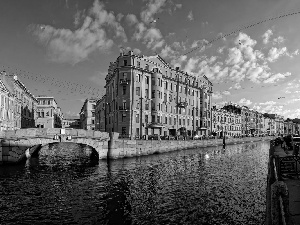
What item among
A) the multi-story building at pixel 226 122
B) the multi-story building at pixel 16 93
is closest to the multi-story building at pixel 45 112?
the multi-story building at pixel 16 93

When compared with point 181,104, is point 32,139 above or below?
below

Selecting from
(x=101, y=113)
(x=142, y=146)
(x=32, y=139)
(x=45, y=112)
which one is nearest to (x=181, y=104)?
(x=142, y=146)

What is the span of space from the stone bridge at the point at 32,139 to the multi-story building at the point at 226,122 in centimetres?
7058

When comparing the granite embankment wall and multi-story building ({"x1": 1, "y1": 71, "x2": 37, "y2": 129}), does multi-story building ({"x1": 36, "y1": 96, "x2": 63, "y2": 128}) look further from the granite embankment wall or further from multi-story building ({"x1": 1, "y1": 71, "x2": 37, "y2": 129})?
the granite embankment wall

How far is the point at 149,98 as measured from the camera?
6906 centimetres

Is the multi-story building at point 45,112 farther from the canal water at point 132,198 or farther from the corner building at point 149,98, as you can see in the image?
the canal water at point 132,198

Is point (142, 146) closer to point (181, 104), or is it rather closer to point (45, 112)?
point (181, 104)

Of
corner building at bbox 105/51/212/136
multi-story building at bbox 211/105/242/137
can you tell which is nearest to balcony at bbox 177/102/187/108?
corner building at bbox 105/51/212/136

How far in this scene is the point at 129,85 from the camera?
64812 mm

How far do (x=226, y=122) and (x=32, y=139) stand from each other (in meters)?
102

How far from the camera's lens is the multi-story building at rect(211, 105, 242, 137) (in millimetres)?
110456

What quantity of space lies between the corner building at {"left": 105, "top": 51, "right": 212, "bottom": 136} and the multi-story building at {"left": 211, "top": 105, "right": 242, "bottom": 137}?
23680 millimetres

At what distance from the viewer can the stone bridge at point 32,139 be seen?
3428 centimetres

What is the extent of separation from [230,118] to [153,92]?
68960 mm
